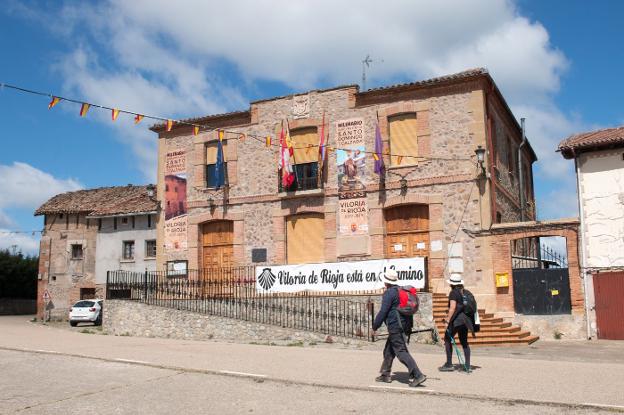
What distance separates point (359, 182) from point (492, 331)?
21.3 ft

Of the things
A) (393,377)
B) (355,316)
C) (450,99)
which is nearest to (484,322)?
(355,316)

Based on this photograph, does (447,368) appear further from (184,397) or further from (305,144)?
(305,144)

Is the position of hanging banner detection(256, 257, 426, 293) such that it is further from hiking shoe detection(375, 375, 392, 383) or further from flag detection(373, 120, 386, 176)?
hiking shoe detection(375, 375, 392, 383)

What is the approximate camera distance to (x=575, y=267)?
17.0 m

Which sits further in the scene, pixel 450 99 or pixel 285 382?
pixel 450 99

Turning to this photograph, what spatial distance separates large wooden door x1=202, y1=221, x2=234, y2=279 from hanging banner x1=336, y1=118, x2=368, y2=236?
14.0 ft

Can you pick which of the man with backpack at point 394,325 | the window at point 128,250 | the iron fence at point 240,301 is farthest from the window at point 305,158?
the window at point 128,250

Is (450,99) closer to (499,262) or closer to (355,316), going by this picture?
(499,262)

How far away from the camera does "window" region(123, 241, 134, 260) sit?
32.7 m

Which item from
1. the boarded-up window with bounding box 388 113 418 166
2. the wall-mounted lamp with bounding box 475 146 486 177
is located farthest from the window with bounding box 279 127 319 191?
the wall-mounted lamp with bounding box 475 146 486 177

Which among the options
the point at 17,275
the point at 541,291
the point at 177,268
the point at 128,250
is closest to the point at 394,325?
the point at 541,291

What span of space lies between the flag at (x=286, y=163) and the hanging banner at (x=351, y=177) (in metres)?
1.58

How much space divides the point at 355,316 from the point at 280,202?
590cm

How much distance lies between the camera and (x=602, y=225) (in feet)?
55.6
